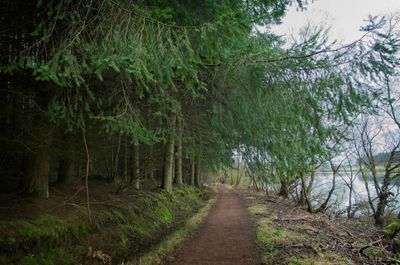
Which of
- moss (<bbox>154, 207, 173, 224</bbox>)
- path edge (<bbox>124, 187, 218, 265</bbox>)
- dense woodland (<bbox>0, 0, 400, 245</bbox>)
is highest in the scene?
dense woodland (<bbox>0, 0, 400, 245</bbox>)

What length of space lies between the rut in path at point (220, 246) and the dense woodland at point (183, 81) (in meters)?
1.80

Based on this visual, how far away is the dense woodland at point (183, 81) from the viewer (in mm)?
3986

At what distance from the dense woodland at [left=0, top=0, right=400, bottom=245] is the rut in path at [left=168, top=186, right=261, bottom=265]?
180 cm

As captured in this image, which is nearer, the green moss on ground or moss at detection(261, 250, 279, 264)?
the green moss on ground

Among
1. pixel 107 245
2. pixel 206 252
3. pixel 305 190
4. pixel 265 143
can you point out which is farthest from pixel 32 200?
pixel 305 190

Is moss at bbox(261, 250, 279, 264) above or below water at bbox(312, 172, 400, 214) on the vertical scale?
below

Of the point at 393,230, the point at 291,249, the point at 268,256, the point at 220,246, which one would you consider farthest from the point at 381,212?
the point at 268,256

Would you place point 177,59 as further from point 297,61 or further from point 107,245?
point 107,245

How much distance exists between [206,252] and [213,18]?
504 cm

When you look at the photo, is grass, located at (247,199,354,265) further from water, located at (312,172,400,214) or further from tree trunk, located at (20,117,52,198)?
water, located at (312,172,400,214)

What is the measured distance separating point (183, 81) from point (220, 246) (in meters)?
4.71

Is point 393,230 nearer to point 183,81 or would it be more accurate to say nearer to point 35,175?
point 183,81

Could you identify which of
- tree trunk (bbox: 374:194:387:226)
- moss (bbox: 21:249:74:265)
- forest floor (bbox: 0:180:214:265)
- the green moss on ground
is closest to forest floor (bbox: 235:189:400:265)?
forest floor (bbox: 0:180:214:265)

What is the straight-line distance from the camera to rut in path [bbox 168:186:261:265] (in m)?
6.52
